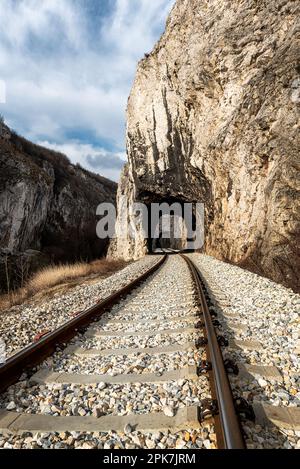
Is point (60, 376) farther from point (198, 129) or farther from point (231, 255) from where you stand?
point (198, 129)

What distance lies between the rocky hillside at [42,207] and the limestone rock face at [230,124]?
15069 mm

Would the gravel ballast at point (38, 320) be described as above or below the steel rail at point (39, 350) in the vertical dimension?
below

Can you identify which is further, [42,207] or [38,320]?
[42,207]

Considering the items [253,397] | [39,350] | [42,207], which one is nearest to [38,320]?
[39,350]

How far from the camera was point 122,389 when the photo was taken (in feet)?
10.00

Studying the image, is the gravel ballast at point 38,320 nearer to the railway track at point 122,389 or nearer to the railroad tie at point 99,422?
the railway track at point 122,389

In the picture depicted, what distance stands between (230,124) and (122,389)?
16.1 meters

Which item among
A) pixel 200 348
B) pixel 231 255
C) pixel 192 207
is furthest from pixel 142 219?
pixel 200 348

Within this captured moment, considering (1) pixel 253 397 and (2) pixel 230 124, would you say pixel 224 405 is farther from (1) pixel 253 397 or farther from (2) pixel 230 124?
(2) pixel 230 124

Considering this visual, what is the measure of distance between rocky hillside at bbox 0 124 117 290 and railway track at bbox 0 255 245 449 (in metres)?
20.8

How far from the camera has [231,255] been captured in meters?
16.4

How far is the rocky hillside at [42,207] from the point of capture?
36.5m

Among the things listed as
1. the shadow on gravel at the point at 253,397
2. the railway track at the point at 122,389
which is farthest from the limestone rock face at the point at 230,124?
the railway track at the point at 122,389

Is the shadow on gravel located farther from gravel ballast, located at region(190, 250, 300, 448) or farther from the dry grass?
the dry grass
